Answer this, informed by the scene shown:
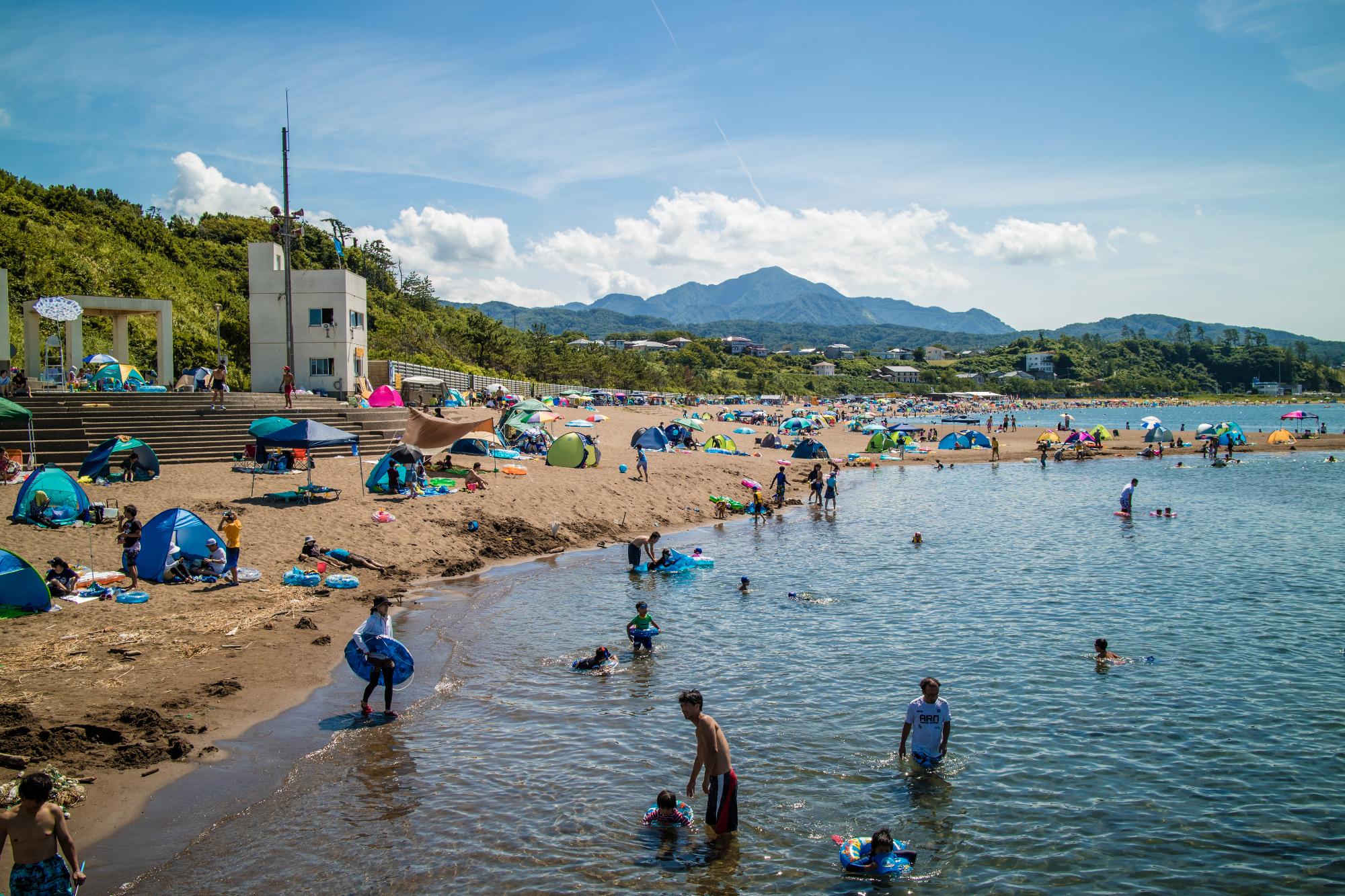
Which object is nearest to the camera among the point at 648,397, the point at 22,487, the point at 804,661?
the point at 804,661

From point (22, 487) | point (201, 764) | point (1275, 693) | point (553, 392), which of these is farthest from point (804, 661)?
point (553, 392)

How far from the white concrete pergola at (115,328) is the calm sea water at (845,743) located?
71.9 ft

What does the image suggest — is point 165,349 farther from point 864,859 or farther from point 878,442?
point 878,442

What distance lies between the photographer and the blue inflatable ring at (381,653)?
35.4ft

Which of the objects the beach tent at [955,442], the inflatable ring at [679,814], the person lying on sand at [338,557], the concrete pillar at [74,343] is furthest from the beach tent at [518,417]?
the beach tent at [955,442]

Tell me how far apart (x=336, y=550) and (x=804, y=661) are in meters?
10.4

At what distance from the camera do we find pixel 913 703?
969cm

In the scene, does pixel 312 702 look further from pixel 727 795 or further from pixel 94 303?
pixel 94 303

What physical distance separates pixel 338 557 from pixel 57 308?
19.1 metres

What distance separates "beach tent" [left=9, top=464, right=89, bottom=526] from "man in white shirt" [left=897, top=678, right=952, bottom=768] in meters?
17.1

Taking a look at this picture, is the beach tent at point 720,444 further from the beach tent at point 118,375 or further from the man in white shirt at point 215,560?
the man in white shirt at point 215,560

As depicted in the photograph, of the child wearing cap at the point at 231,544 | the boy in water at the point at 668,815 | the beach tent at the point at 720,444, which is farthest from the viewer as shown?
the beach tent at the point at 720,444

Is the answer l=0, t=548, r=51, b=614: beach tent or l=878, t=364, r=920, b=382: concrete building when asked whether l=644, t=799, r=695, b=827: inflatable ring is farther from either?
l=878, t=364, r=920, b=382: concrete building

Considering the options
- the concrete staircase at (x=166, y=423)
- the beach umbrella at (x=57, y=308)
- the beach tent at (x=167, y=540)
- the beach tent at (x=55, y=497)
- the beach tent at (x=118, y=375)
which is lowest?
the beach tent at (x=167, y=540)
